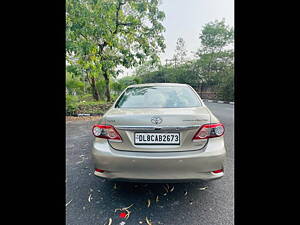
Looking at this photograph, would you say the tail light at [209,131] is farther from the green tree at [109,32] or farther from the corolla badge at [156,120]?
the green tree at [109,32]

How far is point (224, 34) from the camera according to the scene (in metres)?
22.2

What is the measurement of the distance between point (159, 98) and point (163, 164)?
0.98m

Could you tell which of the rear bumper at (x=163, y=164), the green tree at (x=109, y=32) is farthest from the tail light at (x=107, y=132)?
the green tree at (x=109, y=32)

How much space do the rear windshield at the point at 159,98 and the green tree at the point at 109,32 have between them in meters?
4.86

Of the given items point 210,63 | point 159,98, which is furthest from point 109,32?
point 210,63

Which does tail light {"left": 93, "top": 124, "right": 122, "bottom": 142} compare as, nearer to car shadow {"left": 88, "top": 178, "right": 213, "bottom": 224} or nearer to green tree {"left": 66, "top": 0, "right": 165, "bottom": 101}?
car shadow {"left": 88, "top": 178, "right": 213, "bottom": 224}

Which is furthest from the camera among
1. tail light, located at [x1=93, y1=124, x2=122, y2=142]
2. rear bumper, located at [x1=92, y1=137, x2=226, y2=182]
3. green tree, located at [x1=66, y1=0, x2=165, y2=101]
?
green tree, located at [x1=66, y1=0, x2=165, y2=101]

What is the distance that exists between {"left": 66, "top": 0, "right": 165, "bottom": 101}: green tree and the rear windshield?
486 centimetres

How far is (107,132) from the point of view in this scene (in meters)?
1.58

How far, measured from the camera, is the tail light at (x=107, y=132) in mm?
1545

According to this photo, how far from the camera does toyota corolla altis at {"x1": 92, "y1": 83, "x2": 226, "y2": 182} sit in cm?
145

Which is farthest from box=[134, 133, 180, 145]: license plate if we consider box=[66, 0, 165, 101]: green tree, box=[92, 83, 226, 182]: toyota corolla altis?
box=[66, 0, 165, 101]: green tree
